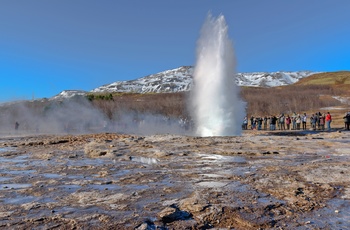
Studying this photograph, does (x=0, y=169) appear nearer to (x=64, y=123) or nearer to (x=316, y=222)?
(x=316, y=222)

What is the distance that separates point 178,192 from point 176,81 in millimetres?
154355

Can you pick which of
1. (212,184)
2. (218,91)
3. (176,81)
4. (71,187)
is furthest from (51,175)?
(176,81)

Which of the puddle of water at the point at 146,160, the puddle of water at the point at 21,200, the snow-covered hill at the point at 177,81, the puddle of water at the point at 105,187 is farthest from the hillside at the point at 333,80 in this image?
the puddle of water at the point at 21,200

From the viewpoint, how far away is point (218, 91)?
18.4m

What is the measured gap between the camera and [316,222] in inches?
151

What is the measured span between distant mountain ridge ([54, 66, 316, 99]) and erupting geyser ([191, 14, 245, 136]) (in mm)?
121450

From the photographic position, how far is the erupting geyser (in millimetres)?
18375

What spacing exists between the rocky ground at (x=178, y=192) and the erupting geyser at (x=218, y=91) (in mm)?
8960

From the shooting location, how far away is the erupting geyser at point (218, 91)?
18375mm

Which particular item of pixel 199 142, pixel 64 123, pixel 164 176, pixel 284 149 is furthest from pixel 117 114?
pixel 164 176

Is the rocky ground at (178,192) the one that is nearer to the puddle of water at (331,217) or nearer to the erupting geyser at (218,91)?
the puddle of water at (331,217)

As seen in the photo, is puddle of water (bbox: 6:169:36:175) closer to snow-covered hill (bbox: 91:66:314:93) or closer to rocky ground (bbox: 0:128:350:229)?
rocky ground (bbox: 0:128:350:229)

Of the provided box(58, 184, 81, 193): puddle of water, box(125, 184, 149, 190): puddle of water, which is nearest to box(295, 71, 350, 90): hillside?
box(125, 184, 149, 190): puddle of water

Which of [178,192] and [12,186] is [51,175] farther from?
[178,192]
